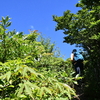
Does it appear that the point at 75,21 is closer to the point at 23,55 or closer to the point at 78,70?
the point at 78,70

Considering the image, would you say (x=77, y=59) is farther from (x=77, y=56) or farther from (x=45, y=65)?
(x=45, y=65)

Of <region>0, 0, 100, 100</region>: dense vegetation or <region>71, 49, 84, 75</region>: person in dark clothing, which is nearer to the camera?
<region>0, 0, 100, 100</region>: dense vegetation

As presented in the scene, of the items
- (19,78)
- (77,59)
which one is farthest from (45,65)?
(77,59)

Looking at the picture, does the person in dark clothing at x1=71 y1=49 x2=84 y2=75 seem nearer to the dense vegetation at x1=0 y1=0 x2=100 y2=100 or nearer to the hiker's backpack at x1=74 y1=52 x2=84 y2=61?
the hiker's backpack at x1=74 y1=52 x2=84 y2=61

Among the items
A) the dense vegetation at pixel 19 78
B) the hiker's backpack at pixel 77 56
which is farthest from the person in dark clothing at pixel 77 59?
the dense vegetation at pixel 19 78

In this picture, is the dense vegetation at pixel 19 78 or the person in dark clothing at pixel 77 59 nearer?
the dense vegetation at pixel 19 78

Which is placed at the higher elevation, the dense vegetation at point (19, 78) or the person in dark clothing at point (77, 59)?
the person in dark clothing at point (77, 59)

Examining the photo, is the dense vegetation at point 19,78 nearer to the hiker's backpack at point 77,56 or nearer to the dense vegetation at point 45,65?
the dense vegetation at point 45,65

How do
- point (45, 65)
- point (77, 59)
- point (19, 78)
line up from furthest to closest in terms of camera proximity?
point (77, 59) → point (45, 65) → point (19, 78)

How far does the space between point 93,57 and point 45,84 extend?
680cm

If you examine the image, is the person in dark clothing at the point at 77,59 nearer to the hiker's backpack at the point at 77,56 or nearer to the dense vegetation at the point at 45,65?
the hiker's backpack at the point at 77,56

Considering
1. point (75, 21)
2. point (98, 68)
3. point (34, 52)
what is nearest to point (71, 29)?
point (75, 21)

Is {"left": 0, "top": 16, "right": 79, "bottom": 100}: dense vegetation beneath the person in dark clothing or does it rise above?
beneath

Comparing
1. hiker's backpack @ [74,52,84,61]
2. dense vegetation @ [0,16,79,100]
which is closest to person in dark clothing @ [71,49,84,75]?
hiker's backpack @ [74,52,84,61]
